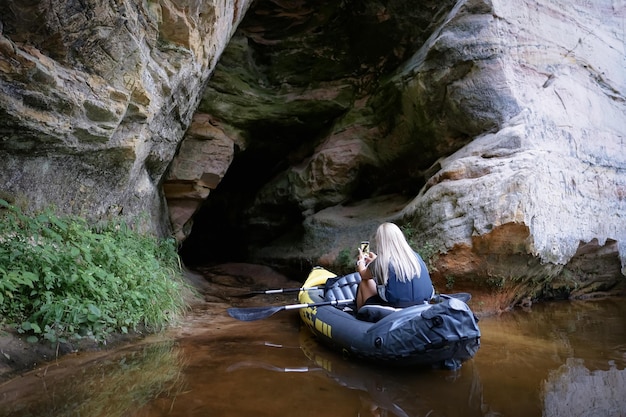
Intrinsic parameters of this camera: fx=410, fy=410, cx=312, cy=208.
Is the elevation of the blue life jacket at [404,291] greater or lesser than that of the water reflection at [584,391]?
greater

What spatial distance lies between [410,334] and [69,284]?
9.14ft

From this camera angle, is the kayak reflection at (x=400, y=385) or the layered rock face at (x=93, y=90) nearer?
the kayak reflection at (x=400, y=385)

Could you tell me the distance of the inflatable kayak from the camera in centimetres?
283

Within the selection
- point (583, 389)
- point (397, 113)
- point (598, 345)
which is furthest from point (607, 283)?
point (583, 389)

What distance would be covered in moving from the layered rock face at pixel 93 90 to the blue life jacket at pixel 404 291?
3269 millimetres

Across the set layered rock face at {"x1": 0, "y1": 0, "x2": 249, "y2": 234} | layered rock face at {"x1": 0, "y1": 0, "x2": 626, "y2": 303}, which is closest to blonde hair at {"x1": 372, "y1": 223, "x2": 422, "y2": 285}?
layered rock face at {"x1": 0, "y1": 0, "x2": 626, "y2": 303}

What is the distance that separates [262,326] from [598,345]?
135 inches

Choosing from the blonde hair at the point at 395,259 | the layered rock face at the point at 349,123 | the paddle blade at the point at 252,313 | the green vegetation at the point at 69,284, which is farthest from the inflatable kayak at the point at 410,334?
the layered rock face at the point at 349,123

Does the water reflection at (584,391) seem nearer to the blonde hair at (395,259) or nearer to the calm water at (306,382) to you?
the calm water at (306,382)

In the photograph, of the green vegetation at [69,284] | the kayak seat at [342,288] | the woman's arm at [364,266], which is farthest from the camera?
the kayak seat at [342,288]

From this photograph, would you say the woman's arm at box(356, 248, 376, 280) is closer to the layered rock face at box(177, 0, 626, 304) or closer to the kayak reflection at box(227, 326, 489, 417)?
the kayak reflection at box(227, 326, 489, 417)

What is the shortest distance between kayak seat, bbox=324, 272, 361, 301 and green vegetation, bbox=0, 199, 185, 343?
1788 mm

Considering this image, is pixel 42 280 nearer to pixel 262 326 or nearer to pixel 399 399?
pixel 262 326

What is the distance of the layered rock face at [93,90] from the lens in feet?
11.3
